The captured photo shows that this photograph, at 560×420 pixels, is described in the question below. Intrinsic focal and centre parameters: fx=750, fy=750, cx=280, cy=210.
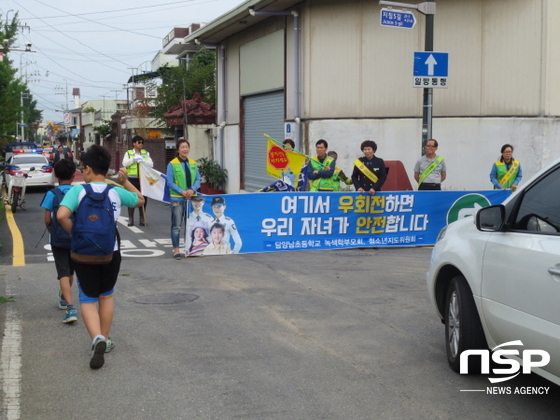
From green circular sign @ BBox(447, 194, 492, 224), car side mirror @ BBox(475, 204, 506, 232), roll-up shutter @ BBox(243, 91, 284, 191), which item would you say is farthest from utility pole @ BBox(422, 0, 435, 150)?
car side mirror @ BBox(475, 204, 506, 232)

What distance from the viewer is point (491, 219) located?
5.14 meters

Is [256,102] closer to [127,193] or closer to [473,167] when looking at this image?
[473,167]

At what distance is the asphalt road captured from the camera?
5016mm

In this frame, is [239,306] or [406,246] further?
[406,246]

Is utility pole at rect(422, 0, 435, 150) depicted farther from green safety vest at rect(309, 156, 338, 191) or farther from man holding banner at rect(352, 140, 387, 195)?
green safety vest at rect(309, 156, 338, 191)

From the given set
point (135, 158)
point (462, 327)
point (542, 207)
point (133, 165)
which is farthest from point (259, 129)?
point (542, 207)

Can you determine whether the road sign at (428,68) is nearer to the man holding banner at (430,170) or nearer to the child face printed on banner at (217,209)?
the man holding banner at (430,170)

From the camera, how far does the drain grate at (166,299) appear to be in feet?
27.3

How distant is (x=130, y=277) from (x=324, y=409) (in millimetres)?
5414

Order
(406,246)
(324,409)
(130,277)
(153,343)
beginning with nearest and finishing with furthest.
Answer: (324,409) → (153,343) → (130,277) → (406,246)

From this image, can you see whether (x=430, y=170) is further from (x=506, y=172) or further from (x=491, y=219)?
(x=491, y=219)

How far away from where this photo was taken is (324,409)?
195 inches

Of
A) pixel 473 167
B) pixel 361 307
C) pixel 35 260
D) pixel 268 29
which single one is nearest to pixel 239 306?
pixel 361 307
